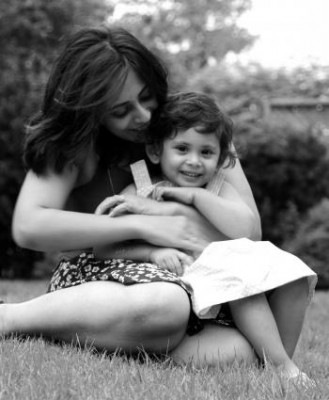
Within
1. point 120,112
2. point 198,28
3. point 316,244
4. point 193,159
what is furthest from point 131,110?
point 198,28

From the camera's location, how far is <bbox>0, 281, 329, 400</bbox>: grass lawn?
2.22 metres

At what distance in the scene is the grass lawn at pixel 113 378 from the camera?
2223mm

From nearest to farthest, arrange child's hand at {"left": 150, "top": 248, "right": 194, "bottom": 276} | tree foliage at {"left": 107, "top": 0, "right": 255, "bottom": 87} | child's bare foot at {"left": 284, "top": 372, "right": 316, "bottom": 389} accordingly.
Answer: child's bare foot at {"left": 284, "top": 372, "right": 316, "bottom": 389}, child's hand at {"left": 150, "top": 248, "right": 194, "bottom": 276}, tree foliage at {"left": 107, "top": 0, "right": 255, "bottom": 87}

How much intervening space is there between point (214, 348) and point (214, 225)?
50 cm

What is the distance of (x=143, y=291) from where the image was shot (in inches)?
112

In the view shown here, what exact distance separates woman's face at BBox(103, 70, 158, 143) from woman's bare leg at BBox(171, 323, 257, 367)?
88 cm

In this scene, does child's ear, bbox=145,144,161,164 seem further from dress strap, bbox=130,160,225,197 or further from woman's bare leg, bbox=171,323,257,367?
woman's bare leg, bbox=171,323,257,367

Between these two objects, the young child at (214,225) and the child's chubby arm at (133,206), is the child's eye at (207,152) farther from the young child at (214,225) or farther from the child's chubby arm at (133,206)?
the child's chubby arm at (133,206)

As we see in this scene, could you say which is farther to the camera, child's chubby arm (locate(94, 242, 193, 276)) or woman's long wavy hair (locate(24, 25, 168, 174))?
woman's long wavy hair (locate(24, 25, 168, 174))

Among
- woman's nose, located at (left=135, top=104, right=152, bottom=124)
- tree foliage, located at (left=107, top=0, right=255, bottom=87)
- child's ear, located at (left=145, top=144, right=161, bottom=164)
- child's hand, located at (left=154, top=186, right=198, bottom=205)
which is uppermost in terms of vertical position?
woman's nose, located at (left=135, top=104, right=152, bottom=124)

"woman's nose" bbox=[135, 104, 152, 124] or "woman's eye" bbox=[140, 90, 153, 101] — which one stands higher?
"woman's eye" bbox=[140, 90, 153, 101]

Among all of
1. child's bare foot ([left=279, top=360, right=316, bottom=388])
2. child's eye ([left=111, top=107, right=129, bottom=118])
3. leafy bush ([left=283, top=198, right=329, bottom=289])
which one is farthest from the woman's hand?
leafy bush ([left=283, top=198, right=329, bottom=289])

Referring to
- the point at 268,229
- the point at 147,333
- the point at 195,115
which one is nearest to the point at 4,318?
the point at 147,333

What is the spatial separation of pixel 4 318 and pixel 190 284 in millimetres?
783
